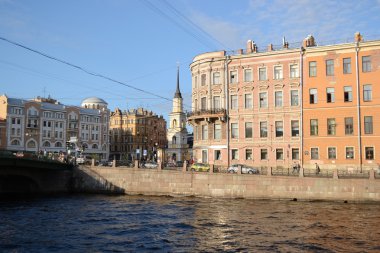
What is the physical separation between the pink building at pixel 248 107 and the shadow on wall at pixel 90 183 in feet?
46.5

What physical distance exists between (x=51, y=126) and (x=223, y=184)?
69641 millimetres

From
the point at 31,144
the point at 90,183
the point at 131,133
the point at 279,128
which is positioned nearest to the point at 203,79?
the point at 279,128

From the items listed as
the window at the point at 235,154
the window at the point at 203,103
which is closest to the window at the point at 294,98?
the window at the point at 235,154

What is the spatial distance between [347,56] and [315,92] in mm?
5448

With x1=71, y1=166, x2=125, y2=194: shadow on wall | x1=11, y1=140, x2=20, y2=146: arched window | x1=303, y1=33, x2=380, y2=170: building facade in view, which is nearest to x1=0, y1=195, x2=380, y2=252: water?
x1=71, y1=166, x2=125, y2=194: shadow on wall

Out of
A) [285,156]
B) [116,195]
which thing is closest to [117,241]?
[116,195]

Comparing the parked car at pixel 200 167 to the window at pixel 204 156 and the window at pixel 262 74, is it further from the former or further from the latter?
the window at pixel 262 74

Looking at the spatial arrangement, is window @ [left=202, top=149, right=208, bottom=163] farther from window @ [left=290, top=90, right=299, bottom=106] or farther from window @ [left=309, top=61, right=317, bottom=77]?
window @ [left=309, top=61, right=317, bottom=77]

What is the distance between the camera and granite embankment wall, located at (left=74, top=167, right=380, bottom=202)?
36094mm

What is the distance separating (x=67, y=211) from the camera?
3272cm

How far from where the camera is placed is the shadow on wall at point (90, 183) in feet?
153

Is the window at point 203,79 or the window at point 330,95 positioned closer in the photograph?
the window at point 330,95

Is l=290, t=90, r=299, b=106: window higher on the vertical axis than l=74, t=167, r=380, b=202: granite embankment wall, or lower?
higher

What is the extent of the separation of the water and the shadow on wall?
8.30m
